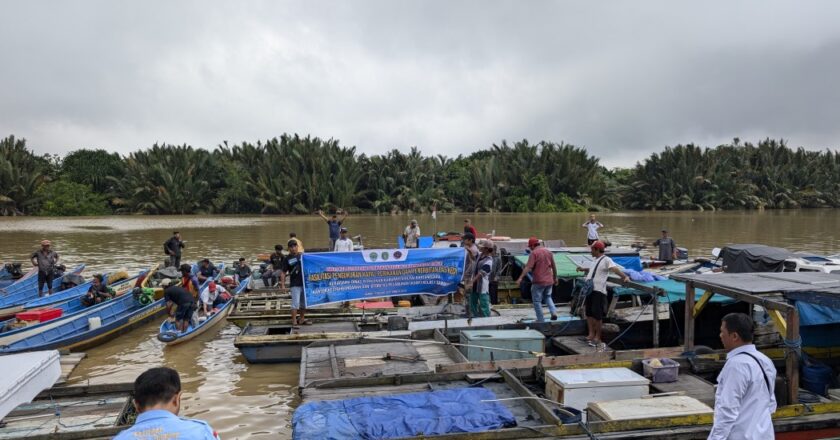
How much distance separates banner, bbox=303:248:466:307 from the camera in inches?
482

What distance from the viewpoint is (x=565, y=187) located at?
73750 mm

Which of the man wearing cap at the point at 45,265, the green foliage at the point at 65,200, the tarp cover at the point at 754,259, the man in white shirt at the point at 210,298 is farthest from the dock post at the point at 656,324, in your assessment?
the green foliage at the point at 65,200

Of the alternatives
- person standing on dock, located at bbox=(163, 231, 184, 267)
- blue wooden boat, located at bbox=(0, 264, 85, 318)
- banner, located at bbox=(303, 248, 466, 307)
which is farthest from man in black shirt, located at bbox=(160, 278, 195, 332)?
person standing on dock, located at bbox=(163, 231, 184, 267)

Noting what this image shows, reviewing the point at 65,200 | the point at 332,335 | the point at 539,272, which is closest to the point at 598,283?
the point at 539,272

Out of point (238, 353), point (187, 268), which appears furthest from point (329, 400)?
point (187, 268)

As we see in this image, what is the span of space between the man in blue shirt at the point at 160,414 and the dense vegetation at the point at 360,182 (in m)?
63.7

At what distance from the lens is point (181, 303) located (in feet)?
39.8

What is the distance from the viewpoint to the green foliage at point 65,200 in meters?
62.6

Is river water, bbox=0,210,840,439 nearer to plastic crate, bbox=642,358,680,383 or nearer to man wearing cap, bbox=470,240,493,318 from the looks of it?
man wearing cap, bbox=470,240,493,318

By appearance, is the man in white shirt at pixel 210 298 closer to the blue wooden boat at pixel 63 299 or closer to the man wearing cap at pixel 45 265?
the blue wooden boat at pixel 63 299

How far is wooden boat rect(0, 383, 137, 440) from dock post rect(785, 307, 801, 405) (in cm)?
790

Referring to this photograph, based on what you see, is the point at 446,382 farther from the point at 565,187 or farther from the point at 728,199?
the point at 728,199

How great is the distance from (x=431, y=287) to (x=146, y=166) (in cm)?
6475

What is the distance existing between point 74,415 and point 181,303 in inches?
208
